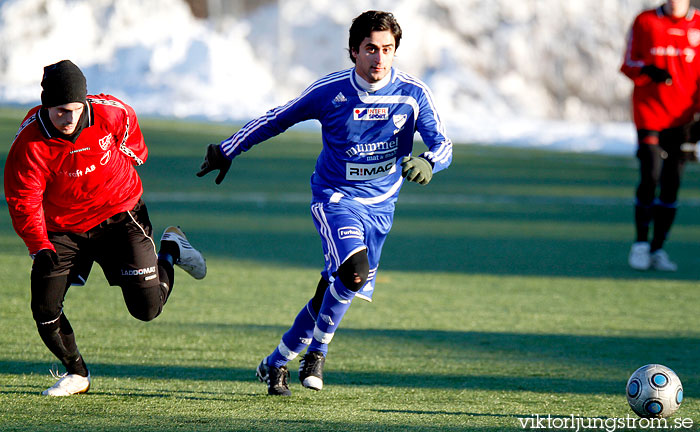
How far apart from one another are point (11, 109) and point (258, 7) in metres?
11.4

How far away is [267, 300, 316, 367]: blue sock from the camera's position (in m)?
4.94

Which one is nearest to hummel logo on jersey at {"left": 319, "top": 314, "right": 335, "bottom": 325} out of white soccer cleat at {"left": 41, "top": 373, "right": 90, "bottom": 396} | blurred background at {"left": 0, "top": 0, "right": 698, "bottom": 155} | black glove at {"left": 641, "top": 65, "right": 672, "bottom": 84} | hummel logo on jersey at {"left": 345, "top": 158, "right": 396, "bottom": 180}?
hummel logo on jersey at {"left": 345, "top": 158, "right": 396, "bottom": 180}

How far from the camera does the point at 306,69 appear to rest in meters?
32.4

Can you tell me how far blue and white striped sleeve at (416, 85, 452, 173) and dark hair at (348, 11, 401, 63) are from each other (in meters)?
0.34

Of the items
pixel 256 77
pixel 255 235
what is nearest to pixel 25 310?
pixel 255 235

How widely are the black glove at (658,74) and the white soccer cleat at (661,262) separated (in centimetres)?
153

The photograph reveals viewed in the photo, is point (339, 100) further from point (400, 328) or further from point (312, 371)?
point (400, 328)

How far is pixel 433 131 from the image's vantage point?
16.6 ft

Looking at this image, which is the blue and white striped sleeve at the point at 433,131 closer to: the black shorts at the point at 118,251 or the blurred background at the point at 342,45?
the black shorts at the point at 118,251

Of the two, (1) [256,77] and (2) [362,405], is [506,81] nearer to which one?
(1) [256,77]

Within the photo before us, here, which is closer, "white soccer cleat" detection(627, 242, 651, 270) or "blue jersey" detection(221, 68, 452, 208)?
"blue jersey" detection(221, 68, 452, 208)

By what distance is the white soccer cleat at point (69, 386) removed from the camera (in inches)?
184

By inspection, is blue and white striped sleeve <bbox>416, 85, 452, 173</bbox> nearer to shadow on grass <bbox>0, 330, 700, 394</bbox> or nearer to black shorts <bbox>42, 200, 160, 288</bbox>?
shadow on grass <bbox>0, 330, 700, 394</bbox>

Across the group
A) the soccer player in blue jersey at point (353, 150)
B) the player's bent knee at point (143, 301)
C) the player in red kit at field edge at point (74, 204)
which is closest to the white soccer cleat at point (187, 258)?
the player in red kit at field edge at point (74, 204)
